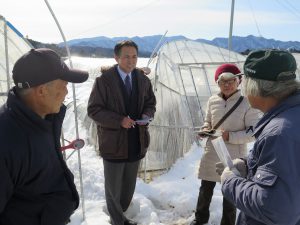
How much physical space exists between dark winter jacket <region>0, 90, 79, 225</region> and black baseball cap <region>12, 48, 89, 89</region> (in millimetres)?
95

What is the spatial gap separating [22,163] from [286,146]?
1.22m

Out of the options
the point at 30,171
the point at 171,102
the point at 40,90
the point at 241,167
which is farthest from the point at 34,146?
the point at 171,102

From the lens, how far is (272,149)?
1.67 meters

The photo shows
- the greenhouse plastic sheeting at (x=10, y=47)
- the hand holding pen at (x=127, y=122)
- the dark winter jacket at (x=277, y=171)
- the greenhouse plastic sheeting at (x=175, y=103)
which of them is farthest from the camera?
the greenhouse plastic sheeting at (x=175, y=103)

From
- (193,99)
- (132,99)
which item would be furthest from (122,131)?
(193,99)

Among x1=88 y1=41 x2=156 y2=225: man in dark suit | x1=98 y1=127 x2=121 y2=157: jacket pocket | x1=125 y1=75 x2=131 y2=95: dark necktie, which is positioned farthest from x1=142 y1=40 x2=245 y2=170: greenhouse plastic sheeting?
x1=125 y1=75 x2=131 y2=95: dark necktie

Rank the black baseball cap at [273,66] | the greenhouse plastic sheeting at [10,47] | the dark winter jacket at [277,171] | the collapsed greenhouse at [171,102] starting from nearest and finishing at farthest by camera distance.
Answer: the dark winter jacket at [277,171] < the black baseball cap at [273,66] < the greenhouse plastic sheeting at [10,47] < the collapsed greenhouse at [171,102]

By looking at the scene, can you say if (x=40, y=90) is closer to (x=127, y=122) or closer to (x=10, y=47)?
(x=127, y=122)

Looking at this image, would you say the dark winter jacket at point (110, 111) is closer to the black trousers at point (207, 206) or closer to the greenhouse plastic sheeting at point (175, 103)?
the black trousers at point (207, 206)

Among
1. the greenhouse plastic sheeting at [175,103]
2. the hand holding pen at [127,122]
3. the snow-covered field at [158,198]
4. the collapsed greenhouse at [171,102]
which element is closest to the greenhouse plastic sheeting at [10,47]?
the collapsed greenhouse at [171,102]

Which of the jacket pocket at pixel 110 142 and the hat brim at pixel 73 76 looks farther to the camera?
the jacket pocket at pixel 110 142

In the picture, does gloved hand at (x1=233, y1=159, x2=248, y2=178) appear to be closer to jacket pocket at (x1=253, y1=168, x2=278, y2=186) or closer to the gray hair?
jacket pocket at (x1=253, y1=168, x2=278, y2=186)

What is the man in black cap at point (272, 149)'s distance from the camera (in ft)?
5.37

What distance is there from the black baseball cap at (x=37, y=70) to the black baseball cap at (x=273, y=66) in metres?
0.98
